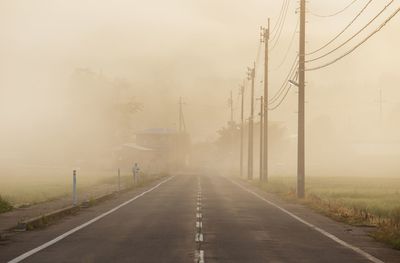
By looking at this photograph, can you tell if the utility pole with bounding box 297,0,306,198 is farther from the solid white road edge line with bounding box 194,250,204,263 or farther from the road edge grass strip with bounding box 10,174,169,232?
the solid white road edge line with bounding box 194,250,204,263

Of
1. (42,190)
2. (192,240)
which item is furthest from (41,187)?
(192,240)

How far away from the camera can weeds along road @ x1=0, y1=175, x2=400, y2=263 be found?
13.6m

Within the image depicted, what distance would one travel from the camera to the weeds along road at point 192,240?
44.5 feet

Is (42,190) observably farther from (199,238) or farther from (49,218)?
(199,238)

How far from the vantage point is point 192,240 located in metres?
16.5

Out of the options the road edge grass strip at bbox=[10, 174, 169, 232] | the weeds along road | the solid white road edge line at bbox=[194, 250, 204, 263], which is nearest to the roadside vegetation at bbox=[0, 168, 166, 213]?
the road edge grass strip at bbox=[10, 174, 169, 232]

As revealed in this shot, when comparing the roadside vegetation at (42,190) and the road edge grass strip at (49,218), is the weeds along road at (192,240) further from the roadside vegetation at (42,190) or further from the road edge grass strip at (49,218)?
the roadside vegetation at (42,190)

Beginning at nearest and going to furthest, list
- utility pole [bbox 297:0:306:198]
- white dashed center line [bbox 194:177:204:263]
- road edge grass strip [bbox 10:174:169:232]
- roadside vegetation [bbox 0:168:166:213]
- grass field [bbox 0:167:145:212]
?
white dashed center line [bbox 194:177:204:263], road edge grass strip [bbox 10:174:169:232], roadside vegetation [bbox 0:168:166:213], grass field [bbox 0:167:145:212], utility pole [bbox 297:0:306:198]

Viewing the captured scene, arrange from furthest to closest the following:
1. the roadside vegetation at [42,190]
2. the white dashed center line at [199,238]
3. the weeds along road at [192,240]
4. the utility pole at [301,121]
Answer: the utility pole at [301,121], the roadside vegetation at [42,190], the weeds along road at [192,240], the white dashed center line at [199,238]

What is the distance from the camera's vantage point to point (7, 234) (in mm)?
17969

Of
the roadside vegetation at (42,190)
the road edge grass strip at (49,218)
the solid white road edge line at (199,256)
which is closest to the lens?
the solid white road edge line at (199,256)

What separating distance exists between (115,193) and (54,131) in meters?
92.6

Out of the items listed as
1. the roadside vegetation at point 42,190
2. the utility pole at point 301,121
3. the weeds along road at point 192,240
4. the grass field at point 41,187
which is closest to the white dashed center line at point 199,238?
the weeds along road at point 192,240

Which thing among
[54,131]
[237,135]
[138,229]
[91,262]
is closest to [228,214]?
[138,229]
